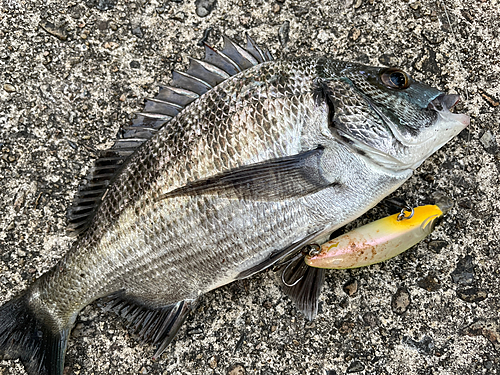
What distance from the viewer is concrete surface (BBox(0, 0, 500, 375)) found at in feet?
6.86

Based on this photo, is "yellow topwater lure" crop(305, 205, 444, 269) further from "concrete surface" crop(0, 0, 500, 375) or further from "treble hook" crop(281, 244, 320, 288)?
"concrete surface" crop(0, 0, 500, 375)

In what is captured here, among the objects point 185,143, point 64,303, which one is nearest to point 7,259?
point 64,303

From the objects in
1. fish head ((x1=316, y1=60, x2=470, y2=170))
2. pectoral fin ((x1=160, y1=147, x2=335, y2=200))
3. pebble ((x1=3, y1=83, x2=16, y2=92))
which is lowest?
pebble ((x1=3, y1=83, x2=16, y2=92))

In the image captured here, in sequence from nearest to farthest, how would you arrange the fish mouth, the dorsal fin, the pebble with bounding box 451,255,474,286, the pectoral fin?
1. the pectoral fin
2. the fish mouth
3. the dorsal fin
4. the pebble with bounding box 451,255,474,286

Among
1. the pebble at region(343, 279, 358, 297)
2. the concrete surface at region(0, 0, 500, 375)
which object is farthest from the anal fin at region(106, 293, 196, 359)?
the pebble at region(343, 279, 358, 297)

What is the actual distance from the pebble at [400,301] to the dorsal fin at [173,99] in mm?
1417

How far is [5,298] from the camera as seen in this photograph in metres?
2.15

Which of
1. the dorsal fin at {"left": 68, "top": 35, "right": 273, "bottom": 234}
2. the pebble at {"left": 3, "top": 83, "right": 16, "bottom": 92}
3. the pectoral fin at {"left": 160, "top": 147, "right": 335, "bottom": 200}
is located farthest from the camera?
the pebble at {"left": 3, "top": 83, "right": 16, "bottom": 92}

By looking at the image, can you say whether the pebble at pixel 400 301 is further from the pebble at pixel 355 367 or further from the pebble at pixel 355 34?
the pebble at pixel 355 34

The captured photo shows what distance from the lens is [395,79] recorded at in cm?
180

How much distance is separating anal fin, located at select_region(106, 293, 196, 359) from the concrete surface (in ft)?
0.47

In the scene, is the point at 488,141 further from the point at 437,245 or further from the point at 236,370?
the point at 236,370

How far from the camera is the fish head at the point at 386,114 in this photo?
1.69 meters

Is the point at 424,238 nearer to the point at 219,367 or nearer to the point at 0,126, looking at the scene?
the point at 219,367
